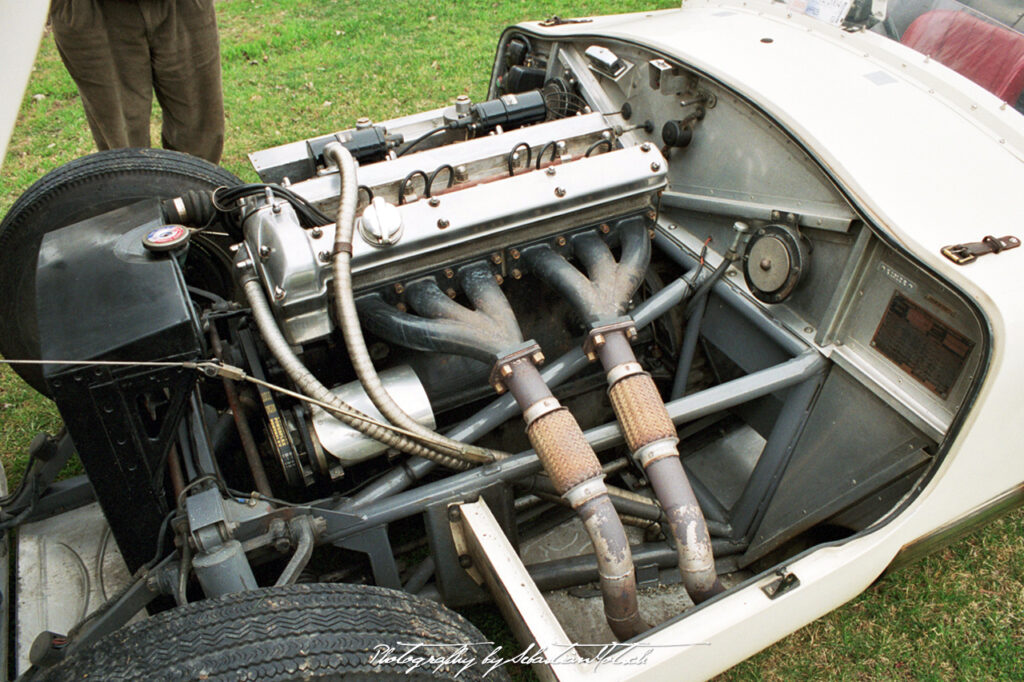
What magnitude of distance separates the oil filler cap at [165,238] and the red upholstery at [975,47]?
2.47 meters

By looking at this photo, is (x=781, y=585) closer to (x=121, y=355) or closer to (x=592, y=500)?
(x=592, y=500)

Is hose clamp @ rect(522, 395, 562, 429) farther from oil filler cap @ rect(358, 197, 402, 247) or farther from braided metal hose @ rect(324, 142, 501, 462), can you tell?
oil filler cap @ rect(358, 197, 402, 247)

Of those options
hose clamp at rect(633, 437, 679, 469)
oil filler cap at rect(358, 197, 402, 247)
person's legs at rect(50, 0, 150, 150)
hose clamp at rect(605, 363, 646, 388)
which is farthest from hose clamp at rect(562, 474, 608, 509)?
person's legs at rect(50, 0, 150, 150)

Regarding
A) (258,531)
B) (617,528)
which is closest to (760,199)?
(617,528)

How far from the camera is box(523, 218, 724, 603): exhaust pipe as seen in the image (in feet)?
5.96

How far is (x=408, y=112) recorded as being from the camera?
18.4 ft

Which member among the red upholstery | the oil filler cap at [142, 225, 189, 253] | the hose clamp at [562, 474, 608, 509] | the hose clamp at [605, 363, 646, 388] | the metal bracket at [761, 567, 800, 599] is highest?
the red upholstery

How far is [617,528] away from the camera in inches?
70.1

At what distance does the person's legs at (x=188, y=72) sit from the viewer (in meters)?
3.64

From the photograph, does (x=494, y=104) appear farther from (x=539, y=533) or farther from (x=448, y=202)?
(x=539, y=533)

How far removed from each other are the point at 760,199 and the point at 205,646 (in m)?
2.00

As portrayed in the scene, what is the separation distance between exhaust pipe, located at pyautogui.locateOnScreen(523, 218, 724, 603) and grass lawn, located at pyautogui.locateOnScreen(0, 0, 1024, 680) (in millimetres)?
775

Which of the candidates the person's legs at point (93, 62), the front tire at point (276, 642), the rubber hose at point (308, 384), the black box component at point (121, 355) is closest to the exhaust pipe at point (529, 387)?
the rubber hose at point (308, 384)

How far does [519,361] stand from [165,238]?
0.97 m
